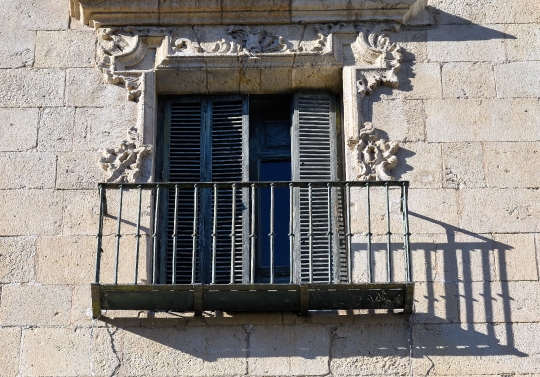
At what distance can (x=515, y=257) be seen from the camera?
9.91 meters

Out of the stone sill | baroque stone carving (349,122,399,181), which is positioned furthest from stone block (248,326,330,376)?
the stone sill

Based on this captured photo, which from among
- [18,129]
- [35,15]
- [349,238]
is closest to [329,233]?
[349,238]

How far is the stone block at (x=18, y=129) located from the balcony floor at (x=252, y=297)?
65.5 inches

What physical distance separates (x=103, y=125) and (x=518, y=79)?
3.52m

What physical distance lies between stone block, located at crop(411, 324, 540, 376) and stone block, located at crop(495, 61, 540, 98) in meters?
2.10

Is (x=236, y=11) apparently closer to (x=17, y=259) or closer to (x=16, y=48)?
(x=16, y=48)

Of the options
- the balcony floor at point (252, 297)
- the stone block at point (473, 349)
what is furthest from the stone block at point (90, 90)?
the stone block at point (473, 349)

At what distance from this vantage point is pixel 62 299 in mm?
9781

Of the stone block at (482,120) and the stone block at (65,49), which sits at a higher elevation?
the stone block at (65,49)

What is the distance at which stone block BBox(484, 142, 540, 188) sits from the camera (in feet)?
33.5

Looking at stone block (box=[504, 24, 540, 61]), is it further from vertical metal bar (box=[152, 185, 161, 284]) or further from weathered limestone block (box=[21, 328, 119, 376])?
weathered limestone block (box=[21, 328, 119, 376])

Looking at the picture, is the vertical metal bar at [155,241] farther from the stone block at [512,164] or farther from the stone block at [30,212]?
the stone block at [512,164]

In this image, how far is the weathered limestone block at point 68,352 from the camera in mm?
9461

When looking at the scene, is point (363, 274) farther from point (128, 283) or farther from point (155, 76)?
point (155, 76)
